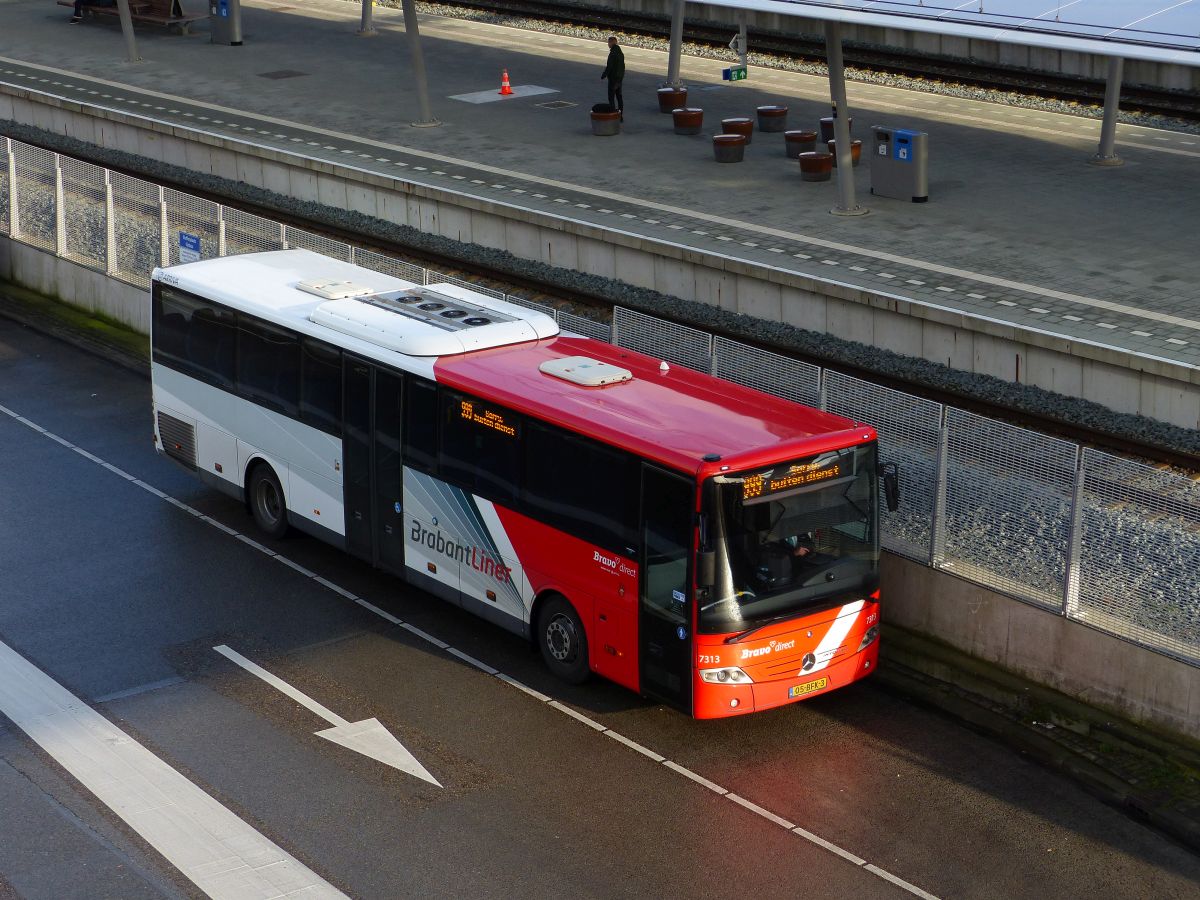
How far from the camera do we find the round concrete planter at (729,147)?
2866 cm

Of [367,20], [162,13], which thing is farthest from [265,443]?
[162,13]

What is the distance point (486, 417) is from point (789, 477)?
302 cm

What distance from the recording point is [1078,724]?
1323 centimetres

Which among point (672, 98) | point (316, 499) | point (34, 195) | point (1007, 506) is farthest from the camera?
point (672, 98)

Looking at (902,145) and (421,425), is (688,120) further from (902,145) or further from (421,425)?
(421,425)

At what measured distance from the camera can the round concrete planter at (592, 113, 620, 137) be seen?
101ft

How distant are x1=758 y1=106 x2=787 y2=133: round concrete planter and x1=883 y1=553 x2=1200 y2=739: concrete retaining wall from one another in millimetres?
18053

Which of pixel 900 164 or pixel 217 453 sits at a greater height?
pixel 900 164

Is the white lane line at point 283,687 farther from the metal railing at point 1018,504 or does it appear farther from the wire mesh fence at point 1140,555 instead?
the wire mesh fence at point 1140,555

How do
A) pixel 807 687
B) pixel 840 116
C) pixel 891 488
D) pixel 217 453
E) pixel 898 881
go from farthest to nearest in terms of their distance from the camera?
1. pixel 840 116
2. pixel 217 453
3. pixel 891 488
4. pixel 807 687
5. pixel 898 881

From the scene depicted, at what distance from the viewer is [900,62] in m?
35.6

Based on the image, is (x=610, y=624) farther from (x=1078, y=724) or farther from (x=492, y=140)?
(x=492, y=140)

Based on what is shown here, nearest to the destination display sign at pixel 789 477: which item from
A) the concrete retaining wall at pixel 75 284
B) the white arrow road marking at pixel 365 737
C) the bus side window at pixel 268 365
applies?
the white arrow road marking at pixel 365 737

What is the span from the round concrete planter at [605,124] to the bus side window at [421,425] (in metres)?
16.6
